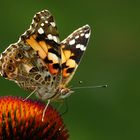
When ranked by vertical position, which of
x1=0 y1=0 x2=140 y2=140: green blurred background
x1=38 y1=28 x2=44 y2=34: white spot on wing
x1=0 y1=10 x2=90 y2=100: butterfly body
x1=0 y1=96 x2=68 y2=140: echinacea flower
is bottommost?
x1=0 y1=96 x2=68 y2=140: echinacea flower

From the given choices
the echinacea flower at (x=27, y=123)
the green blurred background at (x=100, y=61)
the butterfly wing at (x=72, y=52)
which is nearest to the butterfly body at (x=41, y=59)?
the butterfly wing at (x=72, y=52)

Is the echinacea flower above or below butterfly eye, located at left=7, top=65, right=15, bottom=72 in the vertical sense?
below

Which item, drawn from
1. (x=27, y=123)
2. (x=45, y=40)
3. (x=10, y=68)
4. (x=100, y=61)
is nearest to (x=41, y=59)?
(x=45, y=40)

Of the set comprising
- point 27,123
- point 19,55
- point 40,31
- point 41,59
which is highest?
point 40,31

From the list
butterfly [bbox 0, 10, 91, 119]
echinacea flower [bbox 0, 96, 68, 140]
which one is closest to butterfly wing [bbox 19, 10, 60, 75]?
butterfly [bbox 0, 10, 91, 119]

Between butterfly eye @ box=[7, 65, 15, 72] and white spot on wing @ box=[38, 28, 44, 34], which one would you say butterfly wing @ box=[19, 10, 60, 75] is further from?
butterfly eye @ box=[7, 65, 15, 72]

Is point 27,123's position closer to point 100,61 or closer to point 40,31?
point 40,31

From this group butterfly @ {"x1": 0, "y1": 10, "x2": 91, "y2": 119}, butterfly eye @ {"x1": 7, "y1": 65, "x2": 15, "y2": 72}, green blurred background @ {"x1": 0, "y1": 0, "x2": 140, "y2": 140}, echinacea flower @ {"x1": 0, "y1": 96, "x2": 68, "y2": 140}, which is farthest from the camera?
green blurred background @ {"x1": 0, "y1": 0, "x2": 140, "y2": 140}

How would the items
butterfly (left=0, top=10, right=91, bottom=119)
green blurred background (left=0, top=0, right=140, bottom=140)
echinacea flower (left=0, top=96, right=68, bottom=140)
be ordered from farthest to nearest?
green blurred background (left=0, top=0, right=140, bottom=140) → butterfly (left=0, top=10, right=91, bottom=119) → echinacea flower (left=0, top=96, right=68, bottom=140)
